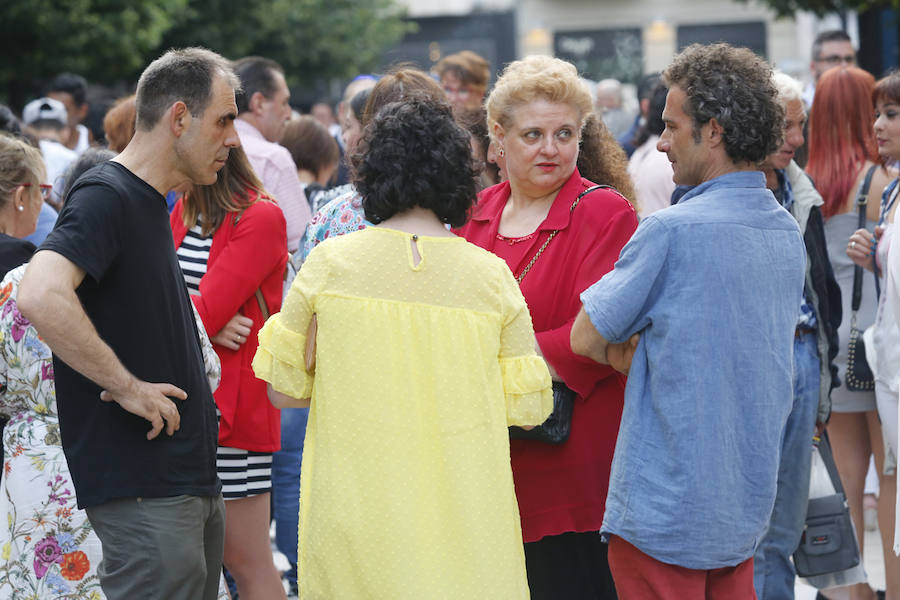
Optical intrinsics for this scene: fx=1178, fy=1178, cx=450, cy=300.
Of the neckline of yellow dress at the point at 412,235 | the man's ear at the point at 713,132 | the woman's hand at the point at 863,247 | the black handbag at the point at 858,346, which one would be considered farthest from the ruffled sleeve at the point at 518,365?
the black handbag at the point at 858,346

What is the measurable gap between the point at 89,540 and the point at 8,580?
308 millimetres

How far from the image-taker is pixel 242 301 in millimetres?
4211

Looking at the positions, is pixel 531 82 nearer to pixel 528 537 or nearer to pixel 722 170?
pixel 722 170

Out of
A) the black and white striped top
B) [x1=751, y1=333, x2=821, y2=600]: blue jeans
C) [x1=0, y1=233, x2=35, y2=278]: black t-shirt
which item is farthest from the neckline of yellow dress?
[x1=751, y1=333, x2=821, y2=600]: blue jeans

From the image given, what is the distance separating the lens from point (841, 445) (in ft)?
18.0

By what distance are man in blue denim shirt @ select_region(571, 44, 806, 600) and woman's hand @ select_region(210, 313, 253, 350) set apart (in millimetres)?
→ 1472

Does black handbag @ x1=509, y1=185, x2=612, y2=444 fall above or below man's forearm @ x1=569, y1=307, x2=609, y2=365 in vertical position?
below

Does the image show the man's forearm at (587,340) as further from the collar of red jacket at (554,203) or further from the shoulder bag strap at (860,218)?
the shoulder bag strap at (860,218)

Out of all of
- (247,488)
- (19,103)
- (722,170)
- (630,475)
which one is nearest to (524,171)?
(722,170)

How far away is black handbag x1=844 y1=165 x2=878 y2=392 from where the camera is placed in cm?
520

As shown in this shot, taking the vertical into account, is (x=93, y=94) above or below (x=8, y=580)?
above

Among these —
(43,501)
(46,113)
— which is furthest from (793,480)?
(46,113)

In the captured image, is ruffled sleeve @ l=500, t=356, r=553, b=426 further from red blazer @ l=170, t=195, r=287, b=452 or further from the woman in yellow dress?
red blazer @ l=170, t=195, r=287, b=452

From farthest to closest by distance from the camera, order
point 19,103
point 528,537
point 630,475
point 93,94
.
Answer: point 19,103 < point 93,94 < point 528,537 < point 630,475
